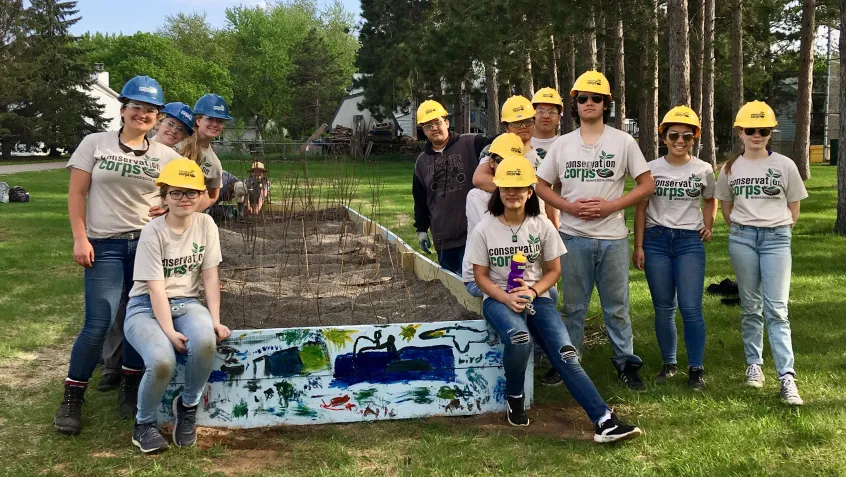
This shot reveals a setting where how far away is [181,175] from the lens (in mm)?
3545

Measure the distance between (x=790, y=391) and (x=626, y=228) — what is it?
114cm

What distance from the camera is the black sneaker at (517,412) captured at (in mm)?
3748

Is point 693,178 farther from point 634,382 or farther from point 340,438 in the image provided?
point 340,438

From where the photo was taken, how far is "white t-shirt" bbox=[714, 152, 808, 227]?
13.5 feet

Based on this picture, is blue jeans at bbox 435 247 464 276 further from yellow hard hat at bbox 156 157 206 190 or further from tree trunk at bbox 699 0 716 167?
tree trunk at bbox 699 0 716 167

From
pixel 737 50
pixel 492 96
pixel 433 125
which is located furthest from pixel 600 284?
pixel 492 96

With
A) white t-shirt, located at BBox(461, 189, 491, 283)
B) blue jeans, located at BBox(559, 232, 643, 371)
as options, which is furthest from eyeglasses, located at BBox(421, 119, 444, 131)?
blue jeans, located at BBox(559, 232, 643, 371)

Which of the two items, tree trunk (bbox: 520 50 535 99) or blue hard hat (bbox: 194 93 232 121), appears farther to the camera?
tree trunk (bbox: 520 50 535 99)

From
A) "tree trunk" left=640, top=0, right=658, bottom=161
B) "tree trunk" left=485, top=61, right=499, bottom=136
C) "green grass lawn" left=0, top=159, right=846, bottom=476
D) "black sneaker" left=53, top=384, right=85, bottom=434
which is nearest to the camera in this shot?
"green grass lawn" left=0, top=159, right=846, bottom=476

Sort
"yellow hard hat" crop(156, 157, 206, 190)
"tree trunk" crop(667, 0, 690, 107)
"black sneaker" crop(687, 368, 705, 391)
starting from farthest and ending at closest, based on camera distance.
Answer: "tree trunk" crop(667, 0, 690, 107) → "black sneaker" crop(687, 368, 705, 391) → "yellow hard hat" crop(156, 157, 206, 190)

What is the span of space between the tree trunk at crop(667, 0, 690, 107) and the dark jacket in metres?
9.03

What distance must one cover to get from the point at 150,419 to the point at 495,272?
1748 millimetres

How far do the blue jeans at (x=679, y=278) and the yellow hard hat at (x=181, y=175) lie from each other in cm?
241

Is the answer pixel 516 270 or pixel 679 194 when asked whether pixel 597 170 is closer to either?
pixel 679 194
